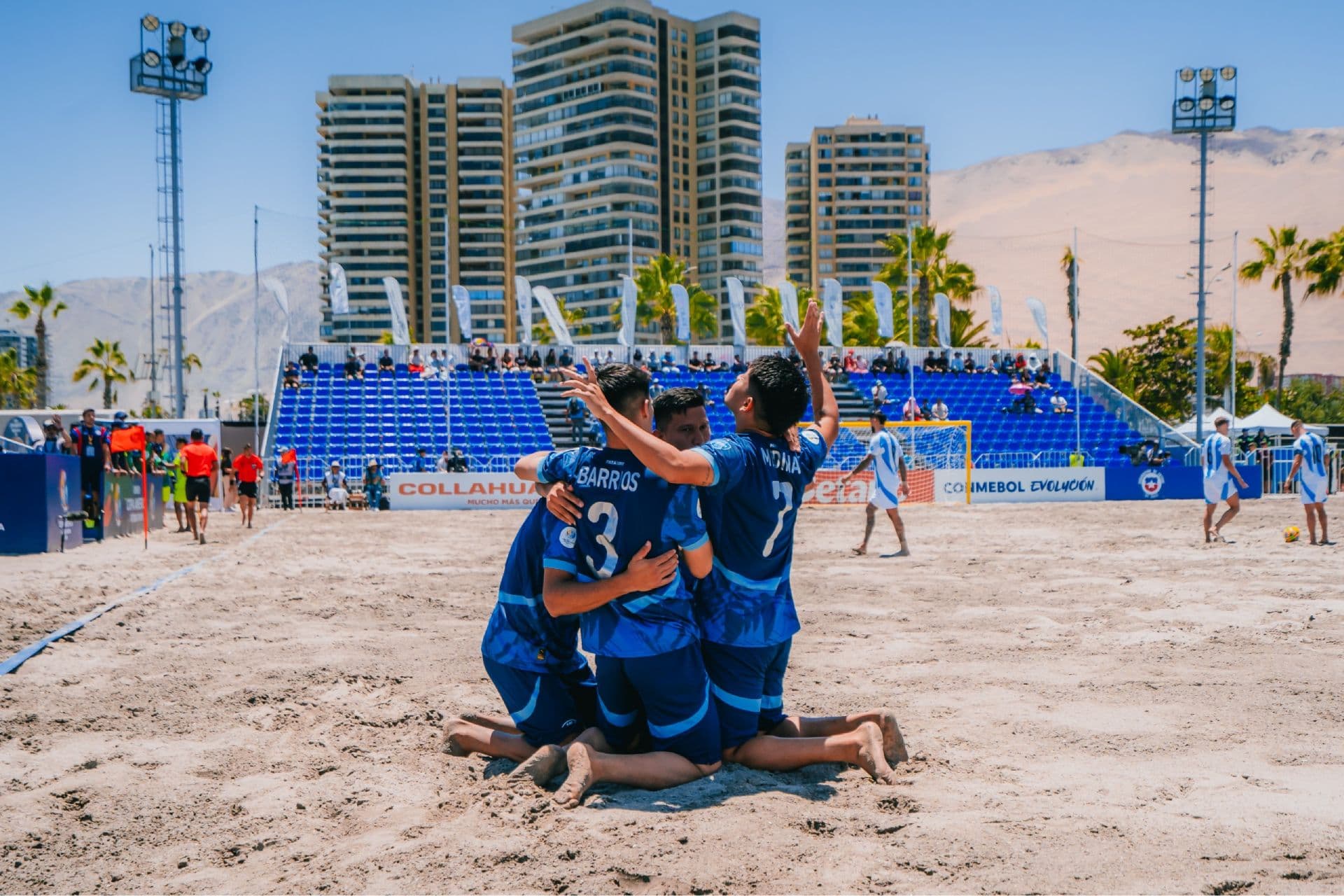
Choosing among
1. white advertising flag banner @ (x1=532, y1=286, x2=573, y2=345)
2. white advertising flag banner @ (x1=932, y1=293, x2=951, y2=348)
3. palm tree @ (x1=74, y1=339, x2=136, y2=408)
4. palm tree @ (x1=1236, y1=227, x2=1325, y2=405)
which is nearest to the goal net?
white advertising flag banner @ (x1=532, y1=286, x2=573, y2=345)

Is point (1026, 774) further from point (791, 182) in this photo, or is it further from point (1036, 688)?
point (791, 182)

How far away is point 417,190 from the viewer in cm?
11462

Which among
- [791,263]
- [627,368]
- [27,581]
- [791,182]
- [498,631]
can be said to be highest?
[791,182]

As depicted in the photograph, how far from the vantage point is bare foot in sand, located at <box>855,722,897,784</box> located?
3691 millimetres

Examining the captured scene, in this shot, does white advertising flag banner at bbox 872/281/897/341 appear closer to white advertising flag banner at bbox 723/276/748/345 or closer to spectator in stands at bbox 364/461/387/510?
white advertising flag banner at bbox 723/276/748/345

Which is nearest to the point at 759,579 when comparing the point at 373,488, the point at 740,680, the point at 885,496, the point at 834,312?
the point at 740,680

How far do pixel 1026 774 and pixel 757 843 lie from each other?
132 cm

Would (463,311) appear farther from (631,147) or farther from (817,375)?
(631,147)

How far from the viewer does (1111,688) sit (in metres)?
5.34

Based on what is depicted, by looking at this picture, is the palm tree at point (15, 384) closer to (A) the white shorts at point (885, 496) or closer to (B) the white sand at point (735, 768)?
(B) the white sand at point (735, 768)

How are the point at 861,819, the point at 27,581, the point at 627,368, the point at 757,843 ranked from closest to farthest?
1. the point at 757,843
2. the point at 861,819
3. the point at 627,368
4. the point at 27,581

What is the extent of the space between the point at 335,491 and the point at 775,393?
22990mm

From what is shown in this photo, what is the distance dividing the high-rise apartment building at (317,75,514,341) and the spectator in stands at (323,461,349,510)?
Answer: 8546 cm

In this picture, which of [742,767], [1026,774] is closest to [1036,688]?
[1026,774]
